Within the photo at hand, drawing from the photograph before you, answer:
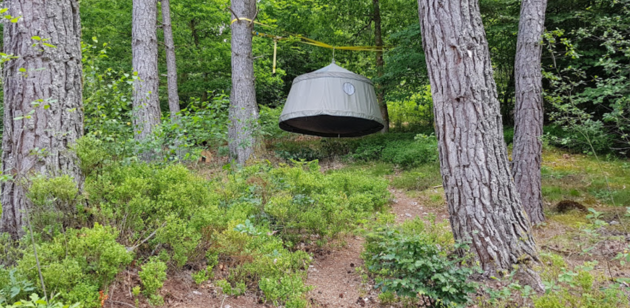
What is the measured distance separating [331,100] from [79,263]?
5887mm

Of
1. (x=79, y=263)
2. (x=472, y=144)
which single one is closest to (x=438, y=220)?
(x=472, y=144)

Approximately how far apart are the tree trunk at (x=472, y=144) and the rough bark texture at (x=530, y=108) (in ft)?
7.22

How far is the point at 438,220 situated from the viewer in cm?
521

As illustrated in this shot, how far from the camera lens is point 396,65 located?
31.4 ft

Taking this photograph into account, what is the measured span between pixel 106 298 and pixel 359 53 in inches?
533

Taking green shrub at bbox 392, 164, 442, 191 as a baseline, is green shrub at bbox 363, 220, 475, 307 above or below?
above

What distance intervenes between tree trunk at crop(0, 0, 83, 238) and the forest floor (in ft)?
2.64

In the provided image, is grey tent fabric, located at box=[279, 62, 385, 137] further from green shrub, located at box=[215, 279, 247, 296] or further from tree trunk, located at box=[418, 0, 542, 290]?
green shrub, located at box=[215, 279, 247, 296]

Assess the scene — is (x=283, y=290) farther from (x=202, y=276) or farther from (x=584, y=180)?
(x=584, y=180)

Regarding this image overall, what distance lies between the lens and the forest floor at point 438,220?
8.19 feet

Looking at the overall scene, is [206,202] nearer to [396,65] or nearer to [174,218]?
[174,218]

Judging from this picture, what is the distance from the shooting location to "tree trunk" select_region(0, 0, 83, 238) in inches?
92.5

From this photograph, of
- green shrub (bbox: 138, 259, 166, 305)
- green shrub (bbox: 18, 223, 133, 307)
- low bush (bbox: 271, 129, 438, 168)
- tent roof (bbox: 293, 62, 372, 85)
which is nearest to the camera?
green shrub (bbox: 18, 223, 133, 307)

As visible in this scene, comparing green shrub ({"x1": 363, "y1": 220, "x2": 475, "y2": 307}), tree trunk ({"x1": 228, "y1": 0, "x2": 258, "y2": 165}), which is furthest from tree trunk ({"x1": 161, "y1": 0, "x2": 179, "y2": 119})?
green shrub ({"x1": 363, "y1": 220, "x2": 475, "y2": 307})
